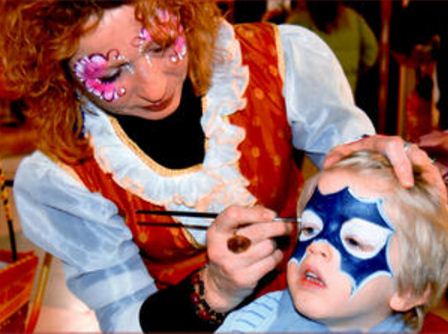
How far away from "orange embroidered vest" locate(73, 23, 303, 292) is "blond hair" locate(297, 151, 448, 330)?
325mm

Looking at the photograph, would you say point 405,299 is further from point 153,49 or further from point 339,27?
point 339,27

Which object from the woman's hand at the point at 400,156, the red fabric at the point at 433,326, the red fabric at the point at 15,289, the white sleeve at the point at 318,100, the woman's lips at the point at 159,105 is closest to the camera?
the woman's hand at the point at 400,156

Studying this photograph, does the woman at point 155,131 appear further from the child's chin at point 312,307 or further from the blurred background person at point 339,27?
the blurred background person at point 339,27

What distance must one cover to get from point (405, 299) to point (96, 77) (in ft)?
2.25

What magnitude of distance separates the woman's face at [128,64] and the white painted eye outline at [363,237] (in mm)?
429

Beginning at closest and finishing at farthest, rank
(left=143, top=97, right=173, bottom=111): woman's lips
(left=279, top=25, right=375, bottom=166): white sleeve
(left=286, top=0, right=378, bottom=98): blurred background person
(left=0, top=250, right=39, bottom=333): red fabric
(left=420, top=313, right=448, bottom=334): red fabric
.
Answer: (left=420, top=313, right=448, bottom=334): red fabric < (left=143, top=97, right=173, bottom=111): woman's lips < (left=279, top=25, right=375, bottom=166): white sleeve < (left=0, top=250, right=39, bottom=333): red fabric < (left=286, top=0, right=378, bottom=98): blurred background person

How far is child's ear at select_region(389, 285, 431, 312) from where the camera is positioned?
3.83 feet

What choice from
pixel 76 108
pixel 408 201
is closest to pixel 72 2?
pixel 76 108

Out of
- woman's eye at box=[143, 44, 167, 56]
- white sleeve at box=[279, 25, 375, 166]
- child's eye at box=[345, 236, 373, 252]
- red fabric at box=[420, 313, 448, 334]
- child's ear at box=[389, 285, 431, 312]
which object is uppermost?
woman's eye at box=[143, 44, 167, 56]

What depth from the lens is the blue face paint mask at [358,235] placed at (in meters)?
1.14

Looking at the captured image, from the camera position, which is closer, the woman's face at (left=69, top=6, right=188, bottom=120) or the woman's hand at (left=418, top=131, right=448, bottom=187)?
the woman's face at (left=69, top=6, right=188, bottom=120)

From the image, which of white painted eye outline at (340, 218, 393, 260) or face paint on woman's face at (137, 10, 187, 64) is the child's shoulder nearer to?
white painted eye outline at (340, 218, 393, 260)

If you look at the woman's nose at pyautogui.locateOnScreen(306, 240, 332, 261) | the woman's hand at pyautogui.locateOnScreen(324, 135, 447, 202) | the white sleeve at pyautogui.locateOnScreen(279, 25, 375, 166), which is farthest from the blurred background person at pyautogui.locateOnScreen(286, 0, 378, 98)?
the woman's nose at pyautogui.locateOnScreen(306, 240, 332, 261)

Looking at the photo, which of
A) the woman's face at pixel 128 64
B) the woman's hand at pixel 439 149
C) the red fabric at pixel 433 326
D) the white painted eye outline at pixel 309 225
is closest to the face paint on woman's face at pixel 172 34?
the woman's face at pixel 128 64
